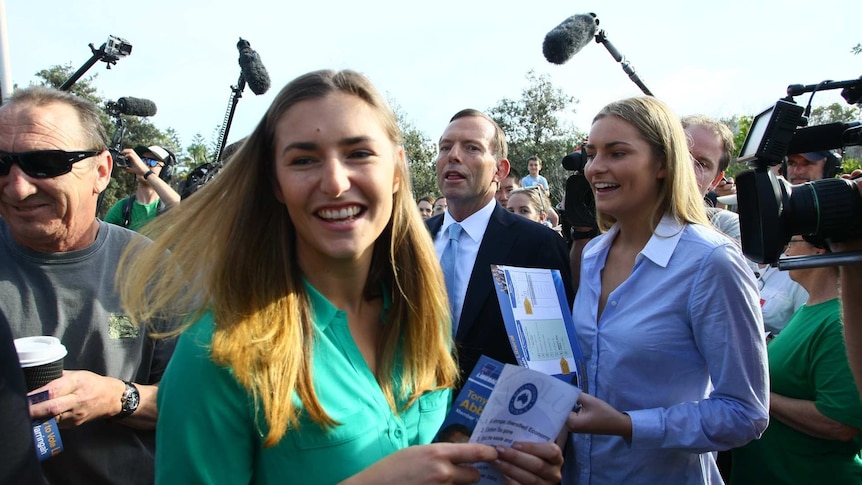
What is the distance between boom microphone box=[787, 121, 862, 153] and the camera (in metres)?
1.76

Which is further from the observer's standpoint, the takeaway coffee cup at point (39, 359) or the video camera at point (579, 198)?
the video camera at point (579, 198)

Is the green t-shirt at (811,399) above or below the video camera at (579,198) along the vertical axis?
below

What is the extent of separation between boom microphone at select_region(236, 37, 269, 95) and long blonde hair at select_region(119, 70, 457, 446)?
330 cm

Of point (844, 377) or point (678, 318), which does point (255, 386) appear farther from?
point (844, 377)

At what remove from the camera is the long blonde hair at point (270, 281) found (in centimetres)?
149

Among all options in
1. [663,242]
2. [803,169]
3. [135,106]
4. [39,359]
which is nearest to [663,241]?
[663,242]

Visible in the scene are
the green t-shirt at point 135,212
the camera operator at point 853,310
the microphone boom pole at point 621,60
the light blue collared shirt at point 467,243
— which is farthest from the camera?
the green t-shirt at point 135,212

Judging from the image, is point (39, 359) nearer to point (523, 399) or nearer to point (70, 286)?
point (70, 286)

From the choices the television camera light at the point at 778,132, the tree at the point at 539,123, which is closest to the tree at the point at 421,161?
the tree at the point at 539,123

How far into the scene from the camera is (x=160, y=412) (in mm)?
1423

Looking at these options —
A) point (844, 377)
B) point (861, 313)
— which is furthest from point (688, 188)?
point (844, 377)

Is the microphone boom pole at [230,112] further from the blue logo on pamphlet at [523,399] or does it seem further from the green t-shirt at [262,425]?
the blue logo on pamphlet at [523,399]

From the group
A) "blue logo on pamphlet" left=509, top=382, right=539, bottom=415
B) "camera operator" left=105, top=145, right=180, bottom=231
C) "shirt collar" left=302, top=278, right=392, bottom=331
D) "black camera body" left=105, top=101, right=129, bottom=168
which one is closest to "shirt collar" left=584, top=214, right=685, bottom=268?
"blue logo on pamphlet" left=509, top=382, right=539, bottom=415

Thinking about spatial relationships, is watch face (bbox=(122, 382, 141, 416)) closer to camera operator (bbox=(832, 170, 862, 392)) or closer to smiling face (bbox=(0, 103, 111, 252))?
smiling face (bbox=(0, 103, 111, 252))
